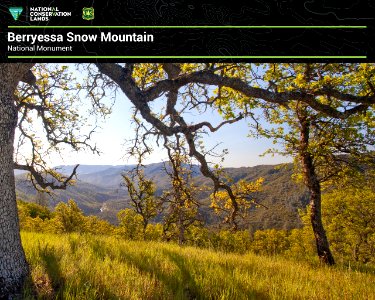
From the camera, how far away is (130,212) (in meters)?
53.8

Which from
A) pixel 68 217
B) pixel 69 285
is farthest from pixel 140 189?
pixel 68 217

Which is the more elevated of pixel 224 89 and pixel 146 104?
pixel 224 89

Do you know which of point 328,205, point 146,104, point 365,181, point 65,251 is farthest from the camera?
point 328,205

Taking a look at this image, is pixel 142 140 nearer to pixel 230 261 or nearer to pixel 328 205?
pixel 230 261

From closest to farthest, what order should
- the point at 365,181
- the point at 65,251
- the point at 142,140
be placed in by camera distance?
the point at 65,251, the point at 142,140, the point at 365,181

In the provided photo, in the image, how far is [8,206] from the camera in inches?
165

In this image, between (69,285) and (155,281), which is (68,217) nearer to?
(155,281)

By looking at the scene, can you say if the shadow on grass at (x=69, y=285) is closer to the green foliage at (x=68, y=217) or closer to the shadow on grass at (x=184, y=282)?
the shadow on grass at (x=184, y=282)

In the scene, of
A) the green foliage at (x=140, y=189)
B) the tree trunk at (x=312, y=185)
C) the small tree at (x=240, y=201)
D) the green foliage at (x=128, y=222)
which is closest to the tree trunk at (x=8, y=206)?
the green foliage at (x=140, y=189)

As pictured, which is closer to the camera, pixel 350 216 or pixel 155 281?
pixel 155 281

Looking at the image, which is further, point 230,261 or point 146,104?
point 230,261
